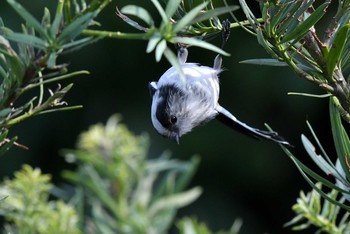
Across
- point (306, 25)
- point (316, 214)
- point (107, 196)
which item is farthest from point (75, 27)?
point (107, 196)

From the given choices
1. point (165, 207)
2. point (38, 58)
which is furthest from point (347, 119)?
point (165, 207)

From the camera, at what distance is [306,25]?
1.93ft

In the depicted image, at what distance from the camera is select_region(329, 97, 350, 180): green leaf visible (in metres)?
0.64

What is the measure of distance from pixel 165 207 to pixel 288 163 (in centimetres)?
328

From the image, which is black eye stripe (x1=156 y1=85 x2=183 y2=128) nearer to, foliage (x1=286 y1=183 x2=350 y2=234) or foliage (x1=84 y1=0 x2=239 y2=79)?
foliage (x1=286 y1=183 x2=350 y2=234)

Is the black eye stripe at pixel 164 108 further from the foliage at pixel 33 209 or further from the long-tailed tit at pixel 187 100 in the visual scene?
the foliage at pixel 33 209

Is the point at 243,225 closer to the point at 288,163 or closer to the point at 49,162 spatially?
the point at 288,163

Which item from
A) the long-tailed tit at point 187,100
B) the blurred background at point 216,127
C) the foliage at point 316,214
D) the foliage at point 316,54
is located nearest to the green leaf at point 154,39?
the foliage at point 316,54

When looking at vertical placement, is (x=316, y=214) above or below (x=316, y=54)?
below

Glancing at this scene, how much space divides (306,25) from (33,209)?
0.42 metres

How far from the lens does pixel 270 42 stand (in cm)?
64

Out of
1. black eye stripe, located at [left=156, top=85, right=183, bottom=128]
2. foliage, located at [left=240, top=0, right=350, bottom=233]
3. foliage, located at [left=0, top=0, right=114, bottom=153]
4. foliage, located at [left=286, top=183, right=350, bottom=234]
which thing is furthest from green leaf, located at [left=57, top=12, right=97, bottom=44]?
black eye stripe, located at [left=156, top=85, right=183, bottom=128]

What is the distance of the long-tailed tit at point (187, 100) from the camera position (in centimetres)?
117

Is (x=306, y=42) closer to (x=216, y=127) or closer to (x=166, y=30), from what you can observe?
(x=166, y=30)
